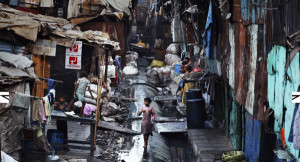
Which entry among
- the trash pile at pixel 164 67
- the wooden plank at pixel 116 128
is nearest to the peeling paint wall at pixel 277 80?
the wooden plank at pixel 116 128

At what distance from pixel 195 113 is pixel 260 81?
331 inches

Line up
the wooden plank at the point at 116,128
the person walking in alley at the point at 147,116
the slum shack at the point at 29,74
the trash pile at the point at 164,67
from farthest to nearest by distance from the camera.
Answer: the trash pile at the point at 164,67 → the wooden plank at the point at 116,128 → the person walking in alley at the point at 147,116 → the slum shack at the point at 29,74

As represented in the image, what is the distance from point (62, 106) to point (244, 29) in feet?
20.7

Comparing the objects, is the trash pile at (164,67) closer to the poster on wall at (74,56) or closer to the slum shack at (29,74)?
the slum shack at (29,74)

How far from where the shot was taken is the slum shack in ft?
34.4

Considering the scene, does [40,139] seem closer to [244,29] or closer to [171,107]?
[244,29]

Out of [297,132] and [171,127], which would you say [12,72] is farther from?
[171,127]

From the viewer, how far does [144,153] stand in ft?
45.6

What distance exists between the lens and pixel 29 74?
11.3m

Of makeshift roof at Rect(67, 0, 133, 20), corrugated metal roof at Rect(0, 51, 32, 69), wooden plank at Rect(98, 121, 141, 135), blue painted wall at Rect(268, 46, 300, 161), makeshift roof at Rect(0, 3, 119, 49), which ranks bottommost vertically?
wooden plank at Rect(98, 121, 141, 135)

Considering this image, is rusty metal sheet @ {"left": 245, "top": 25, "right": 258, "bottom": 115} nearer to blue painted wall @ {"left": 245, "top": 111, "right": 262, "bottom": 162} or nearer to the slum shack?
blue painted wall @ {"left": 245, "top": 111, "right": 262, "bottom": 162}

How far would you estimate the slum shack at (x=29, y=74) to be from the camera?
34.4ft

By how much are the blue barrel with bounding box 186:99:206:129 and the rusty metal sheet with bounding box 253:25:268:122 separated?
8.00m

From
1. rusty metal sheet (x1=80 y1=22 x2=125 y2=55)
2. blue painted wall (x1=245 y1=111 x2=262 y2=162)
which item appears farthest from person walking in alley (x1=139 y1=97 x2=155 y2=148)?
Result: rusty metal sheet (x1=80 y1=22 x2=125 y2=55)
